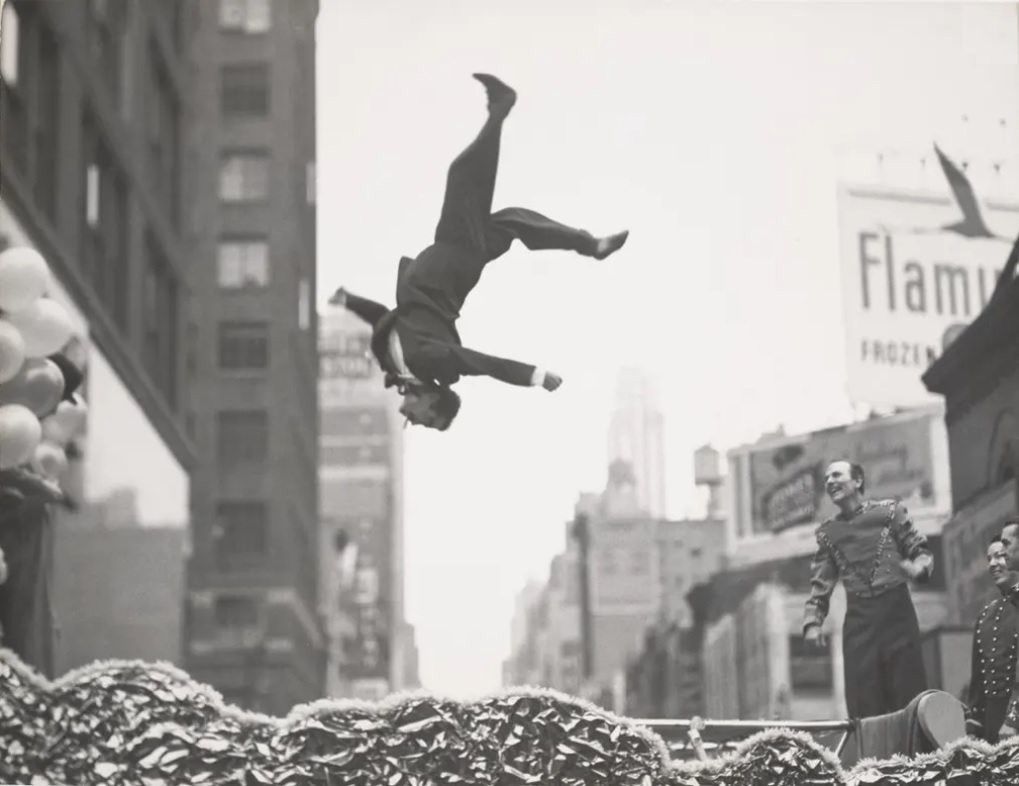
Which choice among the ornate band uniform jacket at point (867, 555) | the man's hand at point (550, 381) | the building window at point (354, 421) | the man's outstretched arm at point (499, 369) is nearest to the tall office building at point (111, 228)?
the building window at point (354, 421)

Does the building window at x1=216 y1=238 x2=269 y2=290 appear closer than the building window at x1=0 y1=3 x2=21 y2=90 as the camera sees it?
No

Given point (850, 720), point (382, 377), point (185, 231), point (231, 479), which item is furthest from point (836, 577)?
point (185, 231)

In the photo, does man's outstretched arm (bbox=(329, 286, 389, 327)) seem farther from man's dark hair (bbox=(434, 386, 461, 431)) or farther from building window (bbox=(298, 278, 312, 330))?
man's dark hair (bbox=(434, 386, 461, 431))

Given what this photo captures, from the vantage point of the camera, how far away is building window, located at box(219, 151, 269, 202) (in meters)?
5.75

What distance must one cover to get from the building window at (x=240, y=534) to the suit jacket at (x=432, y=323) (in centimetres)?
63

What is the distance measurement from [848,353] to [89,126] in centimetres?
263

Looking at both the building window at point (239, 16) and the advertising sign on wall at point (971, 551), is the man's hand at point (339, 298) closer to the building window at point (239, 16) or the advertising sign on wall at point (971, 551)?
the building window at point (239, 16)

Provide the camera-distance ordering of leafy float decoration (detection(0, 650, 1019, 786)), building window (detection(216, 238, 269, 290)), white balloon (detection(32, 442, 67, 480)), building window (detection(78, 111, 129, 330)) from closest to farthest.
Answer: leafy float decoration (detection(0, 650, 1019, 786)) → white balloon (detection(32, 442, 67, 480)) → building window (detection(78, 111, 129, 330)) → building window (detection(216, 238, 269, 290))

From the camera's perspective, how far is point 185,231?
5746mm

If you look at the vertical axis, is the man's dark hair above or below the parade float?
above

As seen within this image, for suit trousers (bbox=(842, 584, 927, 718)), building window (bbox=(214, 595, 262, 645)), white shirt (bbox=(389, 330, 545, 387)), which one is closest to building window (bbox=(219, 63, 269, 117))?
white shirt (bbox=(389, 330, 545, 387))

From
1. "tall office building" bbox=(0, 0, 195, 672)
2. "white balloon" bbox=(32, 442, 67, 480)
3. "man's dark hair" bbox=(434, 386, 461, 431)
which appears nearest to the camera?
"white balloon" bbox=(32, 442, 67, 480)

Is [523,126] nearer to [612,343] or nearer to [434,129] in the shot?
[434,129]

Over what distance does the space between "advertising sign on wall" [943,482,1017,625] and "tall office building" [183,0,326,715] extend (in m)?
2.03
